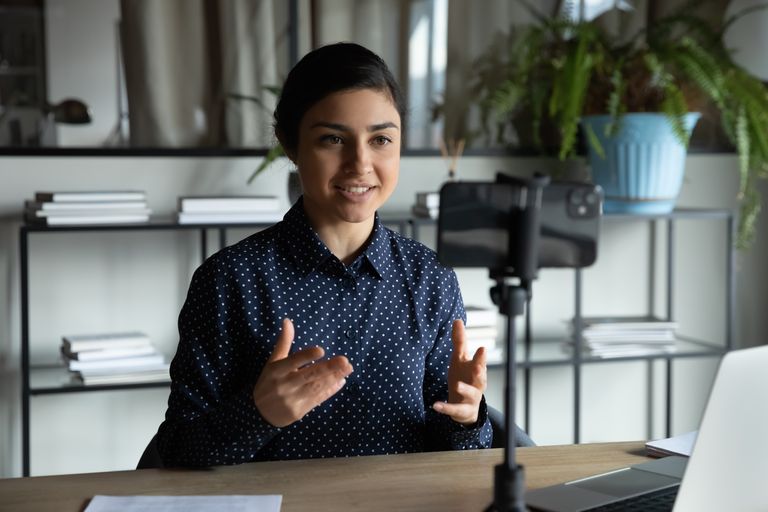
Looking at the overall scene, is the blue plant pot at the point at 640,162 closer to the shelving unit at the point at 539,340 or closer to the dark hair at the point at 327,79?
the shelving unit at the point at 539,340

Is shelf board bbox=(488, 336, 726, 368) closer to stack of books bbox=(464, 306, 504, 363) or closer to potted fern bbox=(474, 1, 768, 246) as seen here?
stack of books bbox=(464, 306, 504, 363)

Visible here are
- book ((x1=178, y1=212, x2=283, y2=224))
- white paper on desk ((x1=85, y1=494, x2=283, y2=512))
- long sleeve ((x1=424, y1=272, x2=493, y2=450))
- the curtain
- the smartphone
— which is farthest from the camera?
the curtain

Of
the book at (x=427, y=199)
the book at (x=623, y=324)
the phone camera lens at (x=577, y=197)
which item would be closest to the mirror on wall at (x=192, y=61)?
the book at (x=427, y=199)

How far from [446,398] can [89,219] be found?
1.35m

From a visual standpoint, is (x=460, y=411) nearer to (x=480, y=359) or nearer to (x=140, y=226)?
(x=480, y=359)

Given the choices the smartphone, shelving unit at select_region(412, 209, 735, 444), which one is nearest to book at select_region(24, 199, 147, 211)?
shelving unit at select_region(412, 209, 735, 444)

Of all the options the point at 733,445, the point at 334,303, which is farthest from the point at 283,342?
the point at 733,445

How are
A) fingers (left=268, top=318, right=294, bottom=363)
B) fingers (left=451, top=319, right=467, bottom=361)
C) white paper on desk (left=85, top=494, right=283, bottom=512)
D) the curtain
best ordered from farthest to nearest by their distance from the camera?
the curtain < fingers (left=451, top=319, right=467, bottom=361) < fingers (left=268, top=318, right=294, bottom=363) < white paper on desk (left=85, top=494, right=283, bottom=512)

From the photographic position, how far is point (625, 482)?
4.36 feet

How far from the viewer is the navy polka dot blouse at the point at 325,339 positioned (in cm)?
153

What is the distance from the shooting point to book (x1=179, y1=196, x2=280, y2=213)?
9.04ft

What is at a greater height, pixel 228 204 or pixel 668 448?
pixel 228 204

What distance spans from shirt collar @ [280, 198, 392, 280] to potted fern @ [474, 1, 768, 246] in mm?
1356

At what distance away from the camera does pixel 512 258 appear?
36.9 inches
